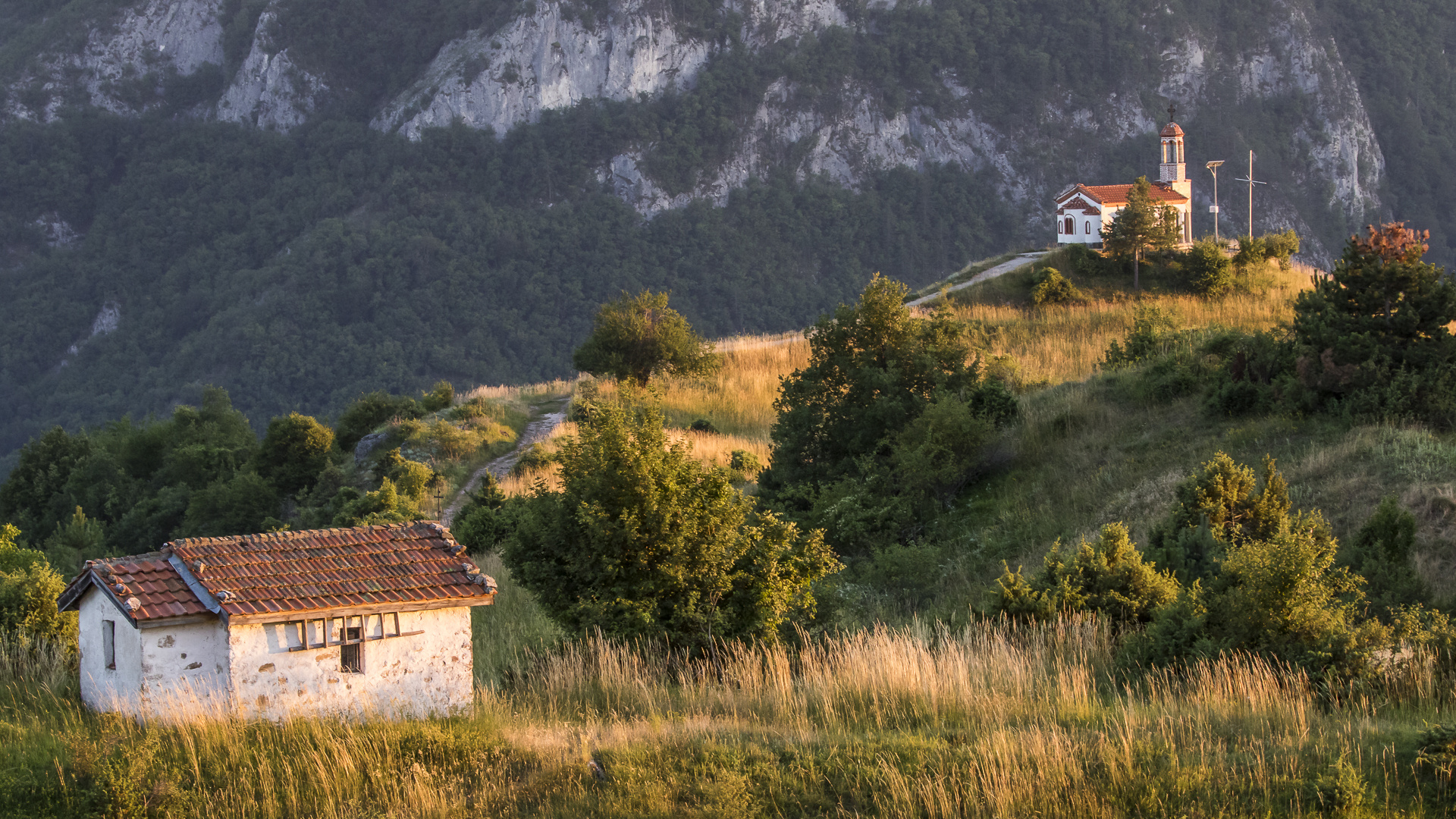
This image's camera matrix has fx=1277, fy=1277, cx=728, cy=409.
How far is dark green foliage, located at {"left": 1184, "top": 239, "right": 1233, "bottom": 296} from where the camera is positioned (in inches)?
1411

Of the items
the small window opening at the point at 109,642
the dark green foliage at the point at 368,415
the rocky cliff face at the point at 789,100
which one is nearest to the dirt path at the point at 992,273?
the dark green foliage at the point at 368,415

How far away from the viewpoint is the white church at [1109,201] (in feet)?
139

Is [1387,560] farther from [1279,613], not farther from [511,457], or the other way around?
[511,457]

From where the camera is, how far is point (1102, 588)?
11.0 metres

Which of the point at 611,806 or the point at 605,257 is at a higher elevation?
the point at 605,257

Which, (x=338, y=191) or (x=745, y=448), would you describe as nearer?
(x=745, y=448)

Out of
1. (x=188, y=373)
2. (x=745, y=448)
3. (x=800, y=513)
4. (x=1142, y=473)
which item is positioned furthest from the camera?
(x=188, y=373)

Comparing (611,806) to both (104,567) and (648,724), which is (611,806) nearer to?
(648,724)

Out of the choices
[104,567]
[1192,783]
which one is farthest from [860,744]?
[104,567]

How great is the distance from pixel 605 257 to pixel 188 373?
32124 millimetres

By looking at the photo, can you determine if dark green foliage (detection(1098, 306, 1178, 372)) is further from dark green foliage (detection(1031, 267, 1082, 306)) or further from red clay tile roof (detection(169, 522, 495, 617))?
red clay tile roof (detection(169, 522, 495, 617))

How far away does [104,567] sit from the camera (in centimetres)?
854

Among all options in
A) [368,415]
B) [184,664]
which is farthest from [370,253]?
[184,664]

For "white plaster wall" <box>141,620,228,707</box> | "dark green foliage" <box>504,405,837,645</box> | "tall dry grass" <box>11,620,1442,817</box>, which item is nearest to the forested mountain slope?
"dark green foliage" <box>504,405,837,645</box>
